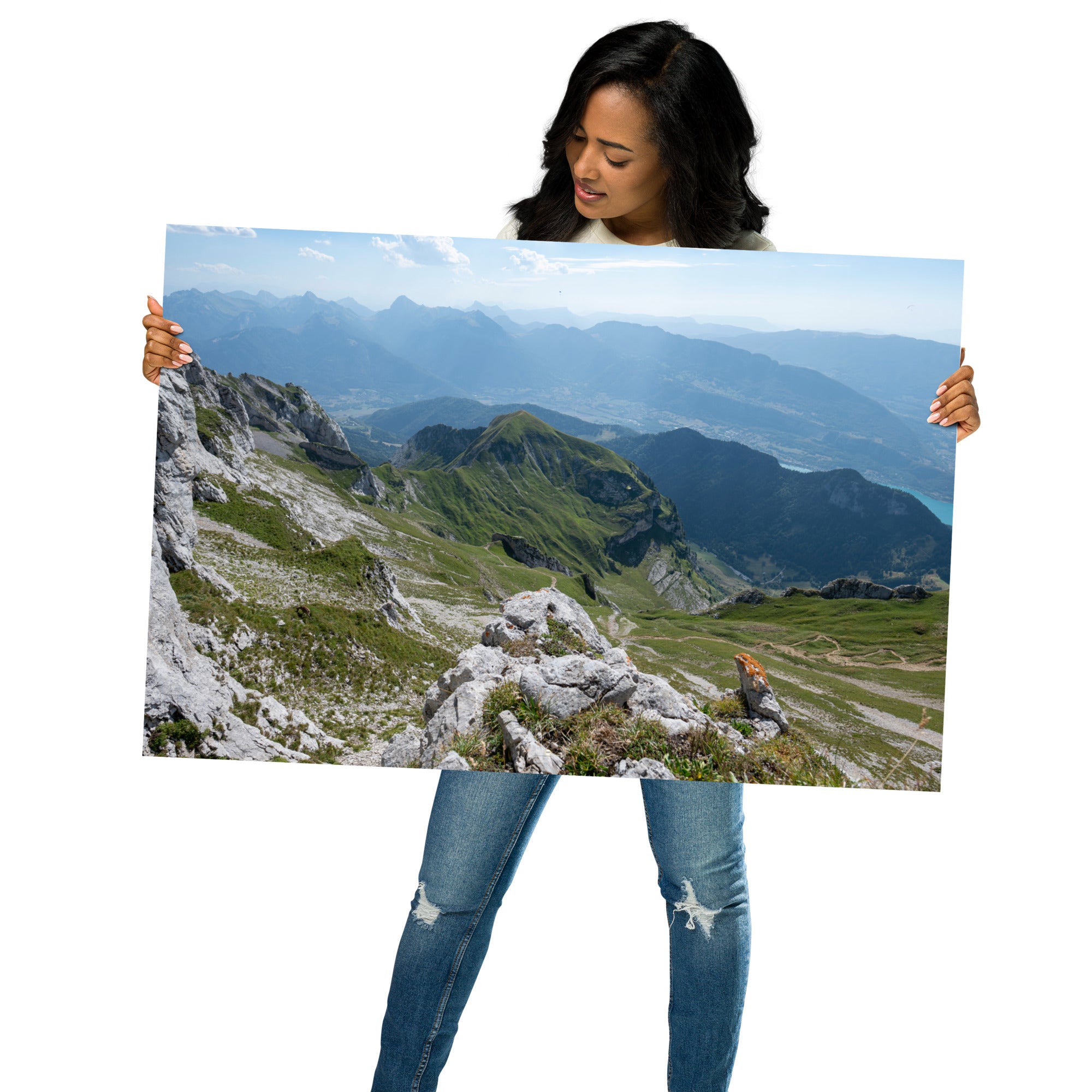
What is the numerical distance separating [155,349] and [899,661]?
7.71 feet

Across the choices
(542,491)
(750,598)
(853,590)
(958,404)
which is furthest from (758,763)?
(958,404)

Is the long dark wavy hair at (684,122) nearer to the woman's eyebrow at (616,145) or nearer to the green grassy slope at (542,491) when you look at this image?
the woman's eyebrow at (616,145)

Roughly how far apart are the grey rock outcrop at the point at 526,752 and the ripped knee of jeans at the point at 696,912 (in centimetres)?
45

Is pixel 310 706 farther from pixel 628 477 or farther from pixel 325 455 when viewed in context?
pixel 628 477

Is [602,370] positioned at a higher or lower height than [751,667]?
higher

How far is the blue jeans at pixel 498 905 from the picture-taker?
89.7 inches

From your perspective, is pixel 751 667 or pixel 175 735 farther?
pixel 751 667

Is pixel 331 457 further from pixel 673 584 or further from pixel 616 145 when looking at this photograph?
pixel 616 145

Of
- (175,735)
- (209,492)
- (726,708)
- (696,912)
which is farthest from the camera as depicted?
(209,492)

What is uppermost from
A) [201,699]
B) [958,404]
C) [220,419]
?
[958,404]

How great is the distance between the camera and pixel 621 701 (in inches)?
99.0

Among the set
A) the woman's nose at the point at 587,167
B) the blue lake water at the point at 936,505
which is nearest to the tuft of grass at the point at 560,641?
the blue lake water at the point at 936,505

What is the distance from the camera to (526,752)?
7.79 feet

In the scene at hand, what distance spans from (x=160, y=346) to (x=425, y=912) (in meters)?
1.73
